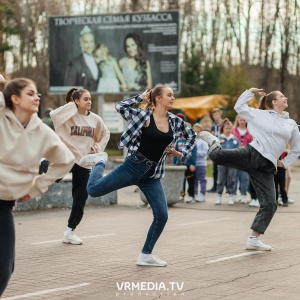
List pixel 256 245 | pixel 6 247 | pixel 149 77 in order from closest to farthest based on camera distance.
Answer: pixel 6 247 < pixel 256 245 < pixel 149 77

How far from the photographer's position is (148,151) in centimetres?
850

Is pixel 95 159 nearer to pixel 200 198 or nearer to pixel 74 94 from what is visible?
pixel 74 94

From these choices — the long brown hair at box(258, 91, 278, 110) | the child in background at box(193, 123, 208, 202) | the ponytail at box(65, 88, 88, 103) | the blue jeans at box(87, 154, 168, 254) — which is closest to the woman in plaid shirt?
the blue jeans at box(87, 154, 168, 254)

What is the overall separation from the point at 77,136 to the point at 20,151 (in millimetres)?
4500

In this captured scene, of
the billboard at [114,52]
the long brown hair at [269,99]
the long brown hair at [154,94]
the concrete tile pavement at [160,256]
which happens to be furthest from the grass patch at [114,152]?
the long brown hair at [154,94]

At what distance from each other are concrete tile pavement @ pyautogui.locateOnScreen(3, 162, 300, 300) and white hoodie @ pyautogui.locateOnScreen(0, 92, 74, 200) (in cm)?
146

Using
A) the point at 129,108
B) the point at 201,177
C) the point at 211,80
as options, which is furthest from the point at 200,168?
the point at 211,80

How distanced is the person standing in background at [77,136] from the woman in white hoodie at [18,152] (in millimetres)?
4223

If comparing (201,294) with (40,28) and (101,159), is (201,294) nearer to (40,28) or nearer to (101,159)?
(101,159)

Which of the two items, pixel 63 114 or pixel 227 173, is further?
pixel 227 173

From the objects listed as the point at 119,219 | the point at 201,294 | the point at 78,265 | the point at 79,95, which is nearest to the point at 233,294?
the point at 201,294

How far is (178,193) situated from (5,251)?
10056 millimetres

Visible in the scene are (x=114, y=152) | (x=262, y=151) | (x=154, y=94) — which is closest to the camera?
(x=154, y=94)

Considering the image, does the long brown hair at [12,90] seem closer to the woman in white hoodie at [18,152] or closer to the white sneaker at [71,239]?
the woman in white hoodie at [18,152]
